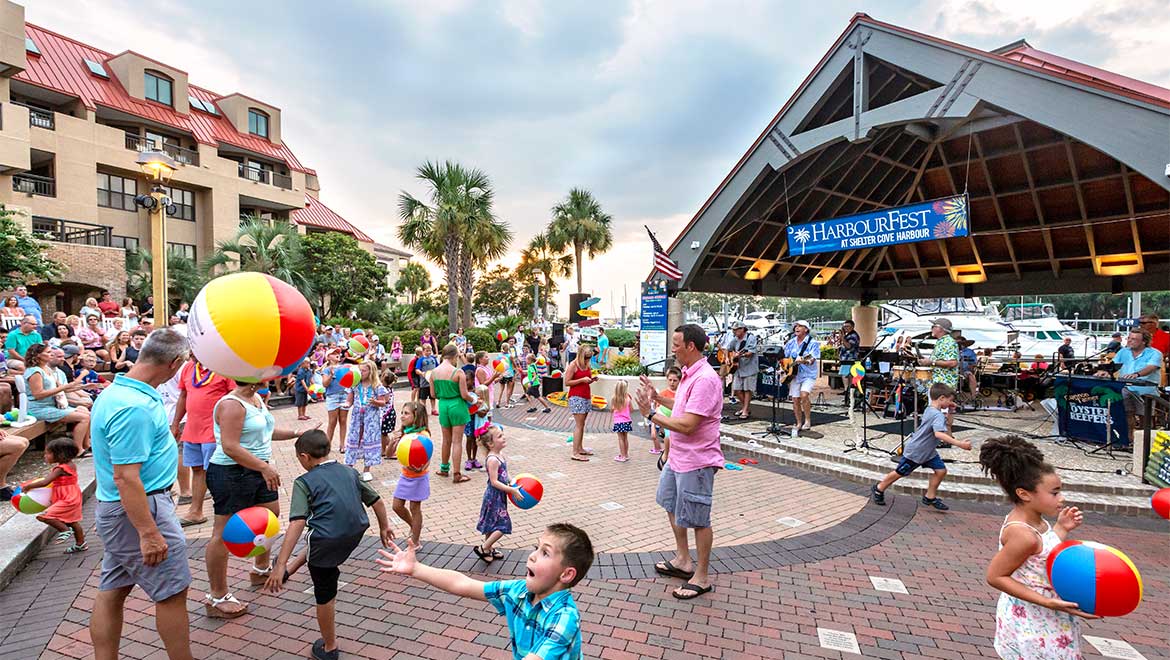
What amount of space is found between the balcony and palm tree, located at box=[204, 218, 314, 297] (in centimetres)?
824

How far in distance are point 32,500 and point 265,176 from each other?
108 ft

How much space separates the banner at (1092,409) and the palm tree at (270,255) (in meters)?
24.5

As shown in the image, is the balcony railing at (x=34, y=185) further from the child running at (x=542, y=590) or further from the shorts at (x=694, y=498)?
the child running at (x=542, y=590)

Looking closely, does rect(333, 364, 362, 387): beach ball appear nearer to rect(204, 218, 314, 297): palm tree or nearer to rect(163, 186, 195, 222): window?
rect(204, 218, 314, 297): palm tree

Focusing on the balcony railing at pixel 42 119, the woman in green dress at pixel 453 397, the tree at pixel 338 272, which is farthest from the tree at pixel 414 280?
the woman in green dress at pixel 453 397

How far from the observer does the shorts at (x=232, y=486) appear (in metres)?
3.73

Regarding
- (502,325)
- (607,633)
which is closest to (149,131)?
(502,325)

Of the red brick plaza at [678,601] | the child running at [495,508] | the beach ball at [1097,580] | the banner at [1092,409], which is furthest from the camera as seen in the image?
the banner at [1092,409]

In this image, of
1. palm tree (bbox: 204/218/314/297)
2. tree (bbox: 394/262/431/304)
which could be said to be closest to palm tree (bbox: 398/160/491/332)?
palm tree (bbox: 204/218/314/297)

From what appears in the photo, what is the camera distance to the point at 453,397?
696 centimetres

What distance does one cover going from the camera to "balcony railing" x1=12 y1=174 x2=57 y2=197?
21438 mm

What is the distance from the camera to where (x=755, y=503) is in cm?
639

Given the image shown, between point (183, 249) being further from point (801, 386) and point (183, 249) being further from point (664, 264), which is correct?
point (801, 386)

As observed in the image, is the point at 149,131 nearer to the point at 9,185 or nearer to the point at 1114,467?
the point at 9,185
